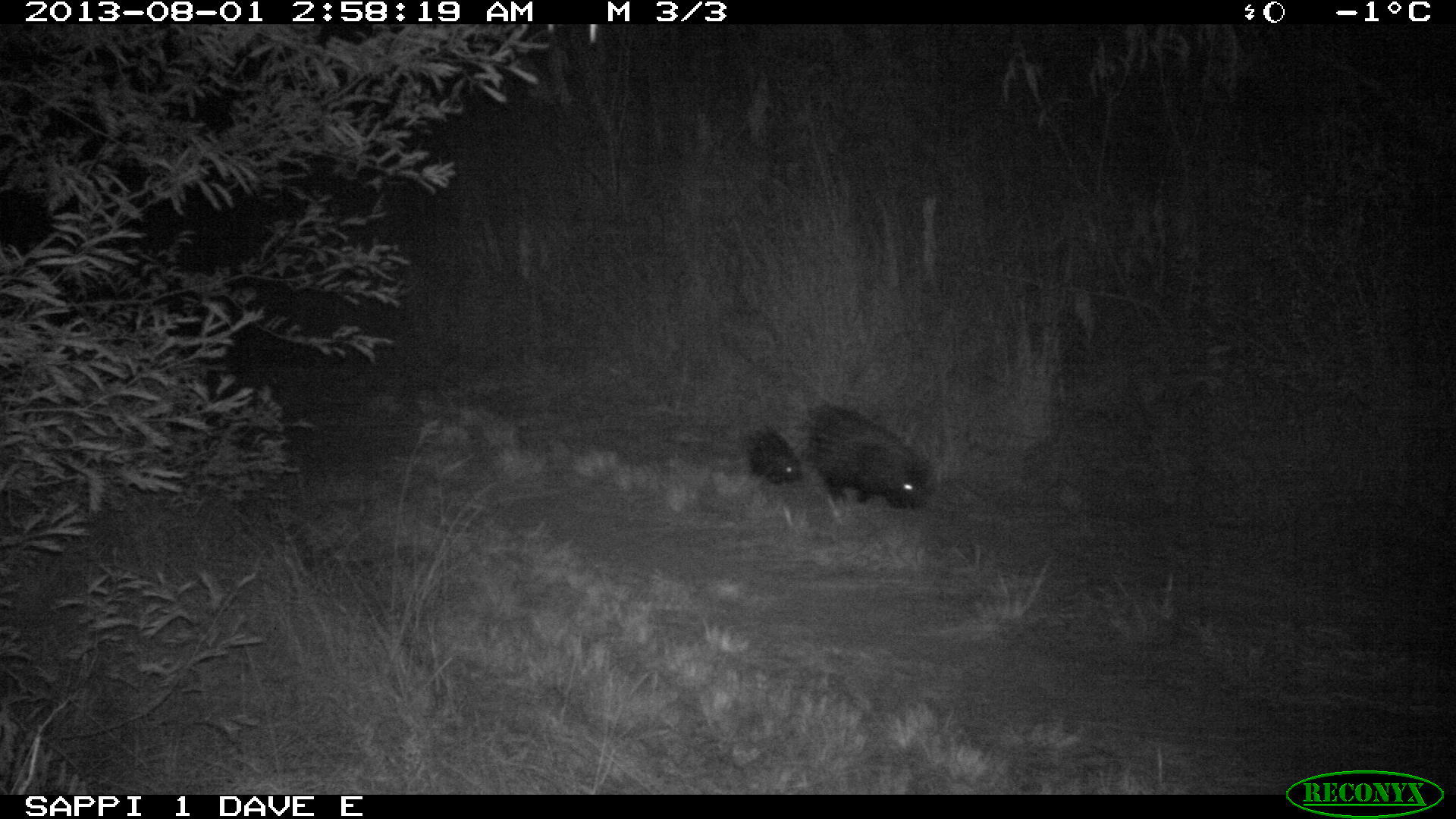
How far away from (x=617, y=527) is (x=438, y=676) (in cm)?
330

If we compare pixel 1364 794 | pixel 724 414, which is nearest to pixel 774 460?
pixel 724 414

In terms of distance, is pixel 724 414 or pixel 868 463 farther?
pixel 724 414

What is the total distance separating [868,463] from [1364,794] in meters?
4.42

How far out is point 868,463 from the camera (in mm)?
8352

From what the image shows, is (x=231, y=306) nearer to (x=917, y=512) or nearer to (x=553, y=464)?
(x=553, y=464)

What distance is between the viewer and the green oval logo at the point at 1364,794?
4.12 metres

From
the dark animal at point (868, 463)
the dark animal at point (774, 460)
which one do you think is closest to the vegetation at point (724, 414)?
the dark animal at point (868, 463)

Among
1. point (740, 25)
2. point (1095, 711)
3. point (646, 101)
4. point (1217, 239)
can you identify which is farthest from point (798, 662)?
point (646, 101)

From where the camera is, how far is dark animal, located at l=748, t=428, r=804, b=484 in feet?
29.9

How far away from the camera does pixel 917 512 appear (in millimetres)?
8305

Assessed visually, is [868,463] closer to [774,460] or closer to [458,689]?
[774,460]

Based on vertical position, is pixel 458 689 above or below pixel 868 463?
below
